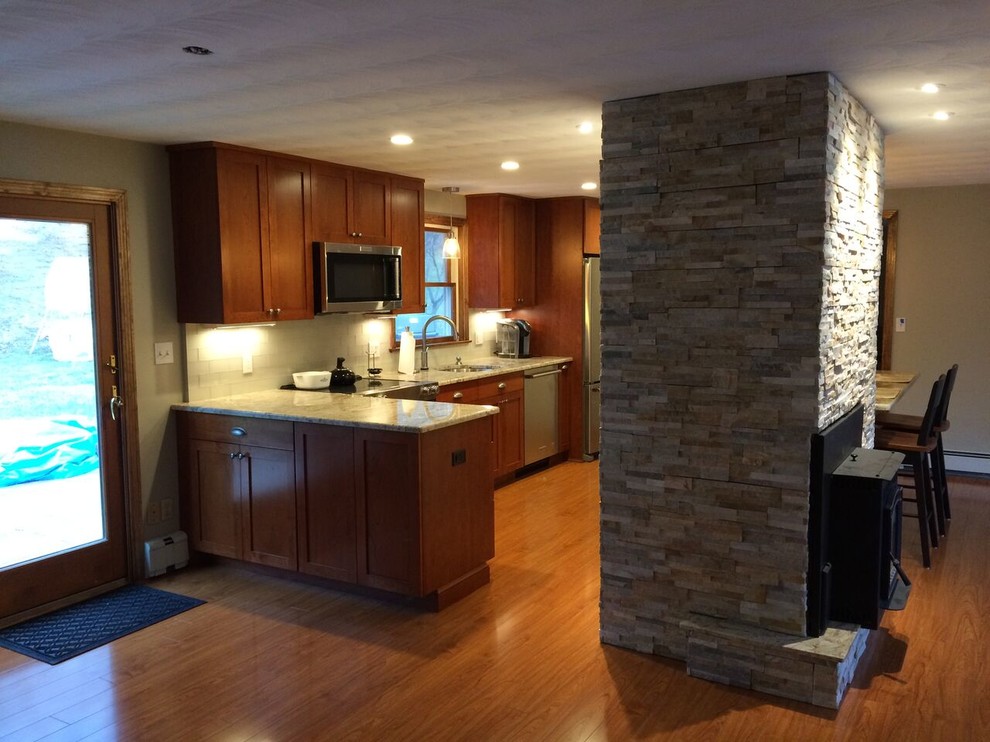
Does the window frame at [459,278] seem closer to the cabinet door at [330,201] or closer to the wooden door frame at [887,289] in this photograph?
the cabinet door at [330,201]

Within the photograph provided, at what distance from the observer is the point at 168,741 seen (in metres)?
2.77

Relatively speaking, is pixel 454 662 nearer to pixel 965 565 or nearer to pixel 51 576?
pixel 51 576

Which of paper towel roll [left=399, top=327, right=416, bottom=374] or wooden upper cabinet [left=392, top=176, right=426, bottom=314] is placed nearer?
wooden upper cabinet [left=392, top=176, right=426, bottom=314]

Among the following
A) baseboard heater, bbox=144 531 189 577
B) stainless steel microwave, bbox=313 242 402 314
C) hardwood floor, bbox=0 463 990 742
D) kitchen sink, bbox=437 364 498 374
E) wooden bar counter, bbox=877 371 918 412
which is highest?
stainless steel microwave, bbox=313 242 402 314

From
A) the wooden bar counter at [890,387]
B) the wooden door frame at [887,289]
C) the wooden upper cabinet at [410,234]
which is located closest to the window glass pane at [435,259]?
the wooden upper cabinet at [410,234]

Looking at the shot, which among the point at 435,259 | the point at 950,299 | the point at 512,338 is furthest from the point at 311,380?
the point at 950,299

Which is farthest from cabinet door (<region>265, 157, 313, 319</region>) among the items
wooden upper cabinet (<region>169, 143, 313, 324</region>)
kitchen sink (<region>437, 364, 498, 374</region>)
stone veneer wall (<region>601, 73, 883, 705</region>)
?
stone veneer wall (<region>601, 73, 883, 705</region>)

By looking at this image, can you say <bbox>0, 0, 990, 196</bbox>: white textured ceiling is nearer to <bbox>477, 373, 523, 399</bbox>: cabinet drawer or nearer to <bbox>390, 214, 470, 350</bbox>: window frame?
<bbox>477, 373, 523, 399</bbox>: cabinet drawer

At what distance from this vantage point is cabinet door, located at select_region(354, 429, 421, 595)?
3.73 meters

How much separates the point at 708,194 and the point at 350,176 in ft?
8.36

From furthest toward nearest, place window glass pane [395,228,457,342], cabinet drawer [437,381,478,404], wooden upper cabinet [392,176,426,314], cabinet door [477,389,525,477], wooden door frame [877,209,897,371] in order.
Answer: wooden door frame [877,209,897,371], window glass pane [395,228,457,342], cabinet door [477,389,525,477], cabinet drawer [437,381,478,404], wooden upper cabinet [392,176,426,314]

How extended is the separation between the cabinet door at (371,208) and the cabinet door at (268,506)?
1.55 meters

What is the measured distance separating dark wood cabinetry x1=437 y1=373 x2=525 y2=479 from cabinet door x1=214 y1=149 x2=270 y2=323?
1.74 m

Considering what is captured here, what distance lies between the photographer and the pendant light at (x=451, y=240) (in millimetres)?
6262
